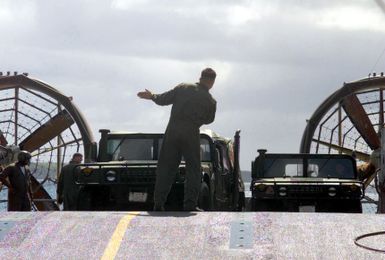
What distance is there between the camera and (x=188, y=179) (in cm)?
964

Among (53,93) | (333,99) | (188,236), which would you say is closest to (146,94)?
(188,236)

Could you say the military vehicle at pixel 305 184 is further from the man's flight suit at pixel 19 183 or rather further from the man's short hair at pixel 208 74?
the man's short hair at pixel 208 74

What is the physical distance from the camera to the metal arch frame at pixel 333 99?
26.2 metres

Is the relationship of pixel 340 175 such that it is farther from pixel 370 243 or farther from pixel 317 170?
pixel 370 243

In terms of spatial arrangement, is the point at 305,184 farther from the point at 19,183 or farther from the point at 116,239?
the point at 116,239

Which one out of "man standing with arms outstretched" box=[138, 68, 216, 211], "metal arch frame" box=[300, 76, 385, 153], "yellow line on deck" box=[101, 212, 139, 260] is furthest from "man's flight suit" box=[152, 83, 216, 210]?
"metal arch frame" box=[300, 76, 385, 153]

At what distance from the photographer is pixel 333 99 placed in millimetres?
26391

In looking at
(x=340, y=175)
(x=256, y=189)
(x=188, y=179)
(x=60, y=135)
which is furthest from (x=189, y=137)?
(x=60, y=135)

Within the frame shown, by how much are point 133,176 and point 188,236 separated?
485 cm

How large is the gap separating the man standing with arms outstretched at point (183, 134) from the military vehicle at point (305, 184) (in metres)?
5.13

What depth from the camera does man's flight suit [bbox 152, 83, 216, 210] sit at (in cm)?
964

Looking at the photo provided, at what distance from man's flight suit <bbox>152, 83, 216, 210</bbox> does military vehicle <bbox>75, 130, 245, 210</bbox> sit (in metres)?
1.84

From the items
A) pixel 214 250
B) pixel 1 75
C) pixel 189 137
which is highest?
pixel 1 75

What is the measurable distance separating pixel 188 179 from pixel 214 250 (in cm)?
255
